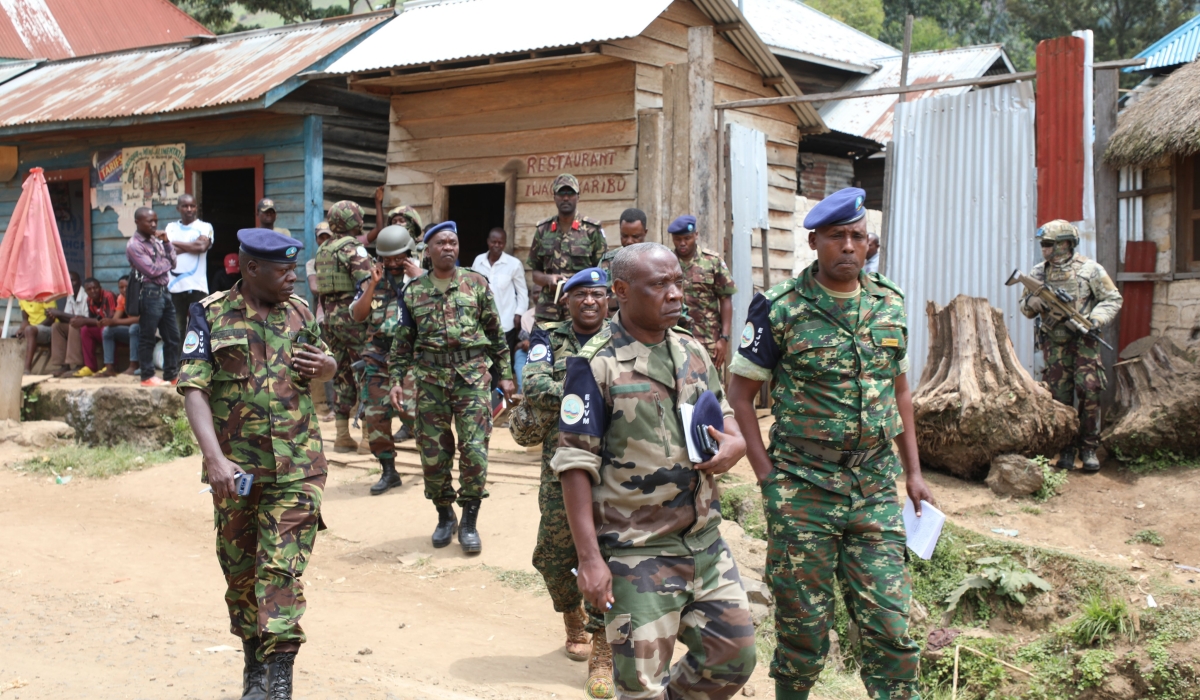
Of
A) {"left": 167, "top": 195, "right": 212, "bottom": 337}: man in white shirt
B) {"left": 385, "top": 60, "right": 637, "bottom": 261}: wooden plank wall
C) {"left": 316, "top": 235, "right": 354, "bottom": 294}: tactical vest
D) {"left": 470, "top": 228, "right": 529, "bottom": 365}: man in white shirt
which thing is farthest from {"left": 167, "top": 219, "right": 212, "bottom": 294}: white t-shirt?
{"left": 316, "top": 235, "right": 354, "bottom": 294}: tactical vest

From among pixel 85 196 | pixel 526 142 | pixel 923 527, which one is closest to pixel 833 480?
pixel 923 527

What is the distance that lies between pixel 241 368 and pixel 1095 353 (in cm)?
703

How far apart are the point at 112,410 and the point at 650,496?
9485 mm

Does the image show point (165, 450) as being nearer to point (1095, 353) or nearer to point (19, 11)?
point (1095, 353)

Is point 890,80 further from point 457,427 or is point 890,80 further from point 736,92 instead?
point 457,427

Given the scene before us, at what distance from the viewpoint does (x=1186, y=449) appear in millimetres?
8398

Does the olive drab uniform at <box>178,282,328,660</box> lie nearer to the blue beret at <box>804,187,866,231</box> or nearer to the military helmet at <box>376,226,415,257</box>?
the blue beret at <box>804,187,866,231</box>

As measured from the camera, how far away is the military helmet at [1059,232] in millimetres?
8375

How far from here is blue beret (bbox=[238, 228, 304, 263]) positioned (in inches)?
170

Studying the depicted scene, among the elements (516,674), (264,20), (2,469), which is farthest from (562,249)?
(264,20)

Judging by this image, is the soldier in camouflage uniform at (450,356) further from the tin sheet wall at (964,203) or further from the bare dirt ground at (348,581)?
the tin sheet wall at (964,203)

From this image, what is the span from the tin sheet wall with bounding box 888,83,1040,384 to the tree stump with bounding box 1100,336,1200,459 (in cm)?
83

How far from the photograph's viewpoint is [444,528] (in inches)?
289

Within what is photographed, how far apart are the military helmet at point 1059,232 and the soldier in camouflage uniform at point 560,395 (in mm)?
5104
